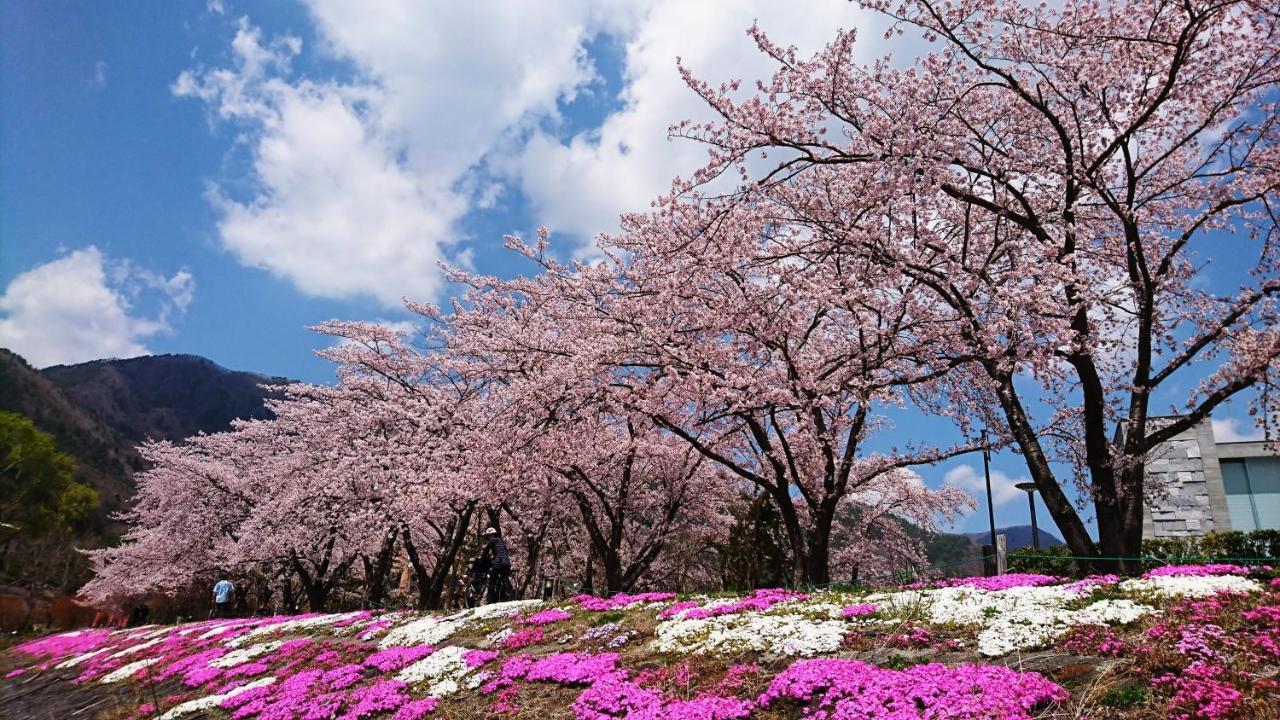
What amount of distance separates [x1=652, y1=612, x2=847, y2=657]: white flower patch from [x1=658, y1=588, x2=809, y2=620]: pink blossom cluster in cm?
28

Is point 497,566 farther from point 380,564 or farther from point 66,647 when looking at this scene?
point 66,647

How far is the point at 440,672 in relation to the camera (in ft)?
32.8

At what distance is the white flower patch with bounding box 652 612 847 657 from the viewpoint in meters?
8.00

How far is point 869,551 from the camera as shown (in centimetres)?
3291

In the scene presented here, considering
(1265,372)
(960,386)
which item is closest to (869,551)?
(960,386)

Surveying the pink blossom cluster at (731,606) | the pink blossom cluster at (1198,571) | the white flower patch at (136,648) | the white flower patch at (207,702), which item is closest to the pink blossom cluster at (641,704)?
the pink blossom cluster at (731,606)

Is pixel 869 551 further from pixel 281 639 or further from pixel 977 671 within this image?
pixel 977 671

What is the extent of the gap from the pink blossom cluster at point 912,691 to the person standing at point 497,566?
1314 cm

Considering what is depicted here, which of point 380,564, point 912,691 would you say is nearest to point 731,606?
point 912,691

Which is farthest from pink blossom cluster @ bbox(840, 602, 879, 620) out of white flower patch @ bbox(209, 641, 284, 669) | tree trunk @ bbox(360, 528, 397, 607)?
tree trunk @ bbox(360, 528, 397, 607)

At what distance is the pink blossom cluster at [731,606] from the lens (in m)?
10.2

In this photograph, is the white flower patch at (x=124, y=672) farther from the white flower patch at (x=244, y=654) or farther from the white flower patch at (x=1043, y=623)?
the white flower patch at (x=1043, y=623)

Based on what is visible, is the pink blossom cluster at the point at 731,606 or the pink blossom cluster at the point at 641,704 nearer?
the pink blossom cluster at the point at 641,704

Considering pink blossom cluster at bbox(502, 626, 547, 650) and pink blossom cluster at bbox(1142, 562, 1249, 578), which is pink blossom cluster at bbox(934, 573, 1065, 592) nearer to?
pink blossom cluster at bbox(1142, 562, 1249, 578)
